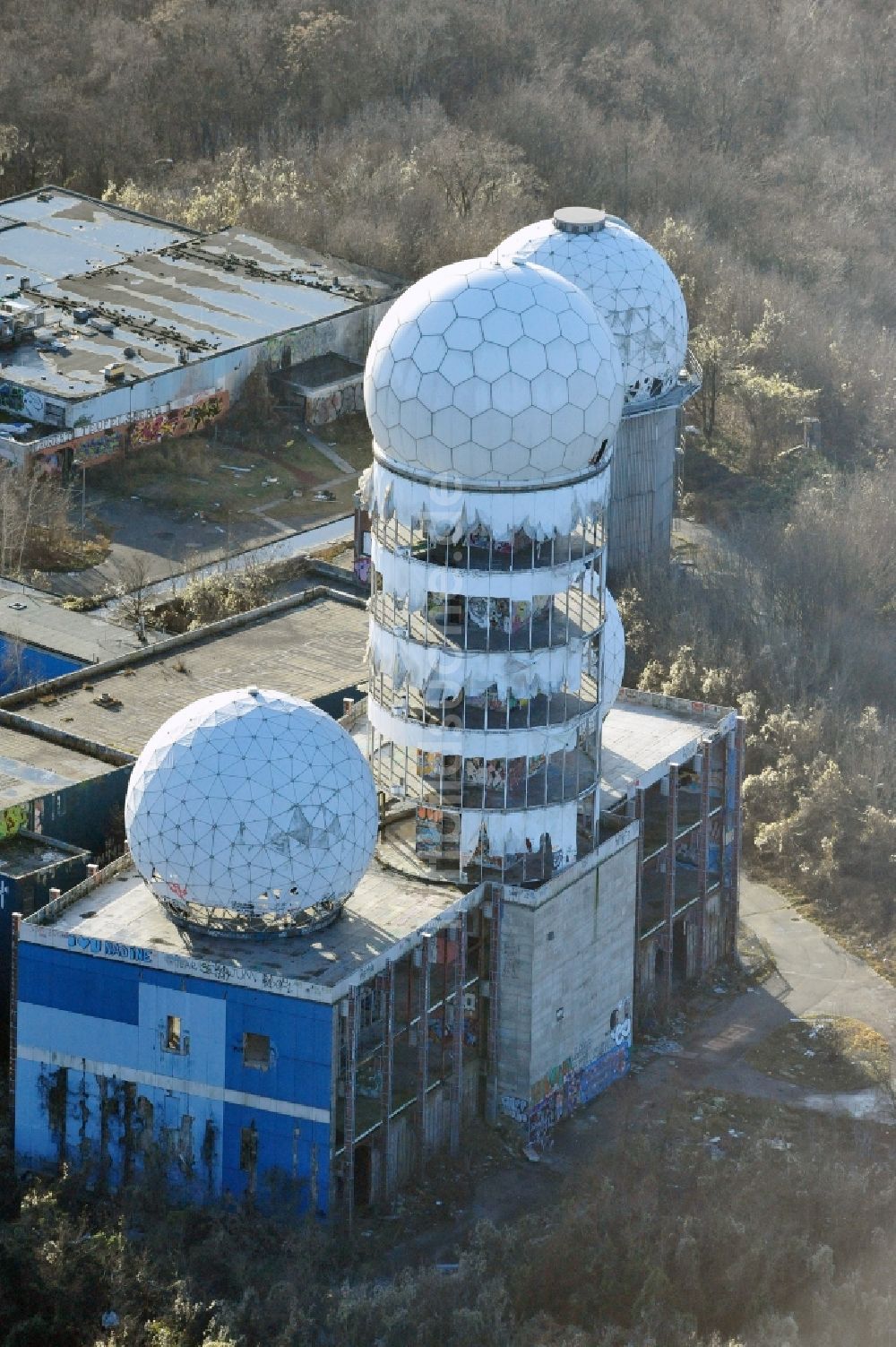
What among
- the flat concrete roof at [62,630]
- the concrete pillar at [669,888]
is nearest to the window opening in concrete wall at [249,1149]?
the concrete pillar at [669,888]

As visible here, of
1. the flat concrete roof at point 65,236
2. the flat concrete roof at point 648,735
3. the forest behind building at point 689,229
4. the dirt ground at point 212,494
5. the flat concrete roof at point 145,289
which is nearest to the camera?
the forest behind building at point 689,229

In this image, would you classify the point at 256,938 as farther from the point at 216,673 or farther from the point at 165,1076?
the point at 216,673

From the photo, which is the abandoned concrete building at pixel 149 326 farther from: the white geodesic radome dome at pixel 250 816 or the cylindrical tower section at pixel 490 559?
the white geodesic radome dome at pixel 250 816

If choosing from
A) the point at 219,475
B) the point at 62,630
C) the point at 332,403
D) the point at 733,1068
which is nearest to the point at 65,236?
the point at 332,403

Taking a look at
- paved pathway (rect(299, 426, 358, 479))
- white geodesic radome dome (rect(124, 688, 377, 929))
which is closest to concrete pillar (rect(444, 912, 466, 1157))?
white geodesic radome dome (rect(124, 688, 377, 929))

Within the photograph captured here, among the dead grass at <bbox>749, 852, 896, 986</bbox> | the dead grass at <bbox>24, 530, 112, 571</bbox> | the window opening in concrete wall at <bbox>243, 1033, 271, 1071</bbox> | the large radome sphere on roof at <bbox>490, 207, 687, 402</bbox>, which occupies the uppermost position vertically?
the large radome sphere on roof at <bbox>490, 207, 687, 402</bbox>

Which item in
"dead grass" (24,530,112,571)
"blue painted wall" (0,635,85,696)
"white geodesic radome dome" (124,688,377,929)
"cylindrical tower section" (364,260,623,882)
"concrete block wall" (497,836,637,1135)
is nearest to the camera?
"white geodesic radome dome" (124,688,377,929)

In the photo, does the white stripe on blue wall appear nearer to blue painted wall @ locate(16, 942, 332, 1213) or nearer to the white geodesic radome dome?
blue painted wall @ locate(16, 942, 332, 1213)
